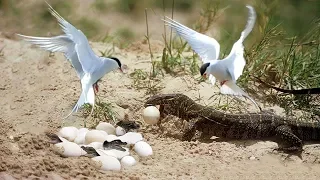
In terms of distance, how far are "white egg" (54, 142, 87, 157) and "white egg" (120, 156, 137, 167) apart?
0.83ft

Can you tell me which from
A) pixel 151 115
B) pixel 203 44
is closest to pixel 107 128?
pixel 151 115

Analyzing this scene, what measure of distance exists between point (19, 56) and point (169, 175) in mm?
2482

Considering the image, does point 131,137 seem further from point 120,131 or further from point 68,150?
point 68,150

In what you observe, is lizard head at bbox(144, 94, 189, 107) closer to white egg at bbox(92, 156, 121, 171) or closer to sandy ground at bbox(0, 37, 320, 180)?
sandy ground at bbox(0, 37, 320, 180)

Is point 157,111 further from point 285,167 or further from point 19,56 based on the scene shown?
point 19,56

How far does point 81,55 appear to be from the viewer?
4.29 meters

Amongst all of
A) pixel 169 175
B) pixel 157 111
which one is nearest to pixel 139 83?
pixel 157 111

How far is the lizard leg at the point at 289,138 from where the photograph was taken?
4.83m

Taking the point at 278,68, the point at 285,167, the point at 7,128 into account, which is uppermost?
the point at 278,68

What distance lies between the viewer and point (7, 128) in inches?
188

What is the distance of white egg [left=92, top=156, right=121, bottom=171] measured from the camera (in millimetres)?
4086

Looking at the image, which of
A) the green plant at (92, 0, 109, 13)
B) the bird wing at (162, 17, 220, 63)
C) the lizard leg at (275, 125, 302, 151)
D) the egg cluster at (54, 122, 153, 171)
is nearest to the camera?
the egg cluster at (54, 122, 153, 171)

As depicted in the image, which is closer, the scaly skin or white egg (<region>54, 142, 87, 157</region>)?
white egg (<region>54, 142, 87, 157</region>)

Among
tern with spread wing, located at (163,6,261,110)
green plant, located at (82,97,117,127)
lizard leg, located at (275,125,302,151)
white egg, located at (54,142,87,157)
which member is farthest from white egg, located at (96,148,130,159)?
lizard leg, located at (275,125,302,151)
